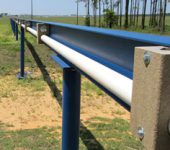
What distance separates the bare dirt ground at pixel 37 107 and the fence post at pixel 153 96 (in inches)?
209

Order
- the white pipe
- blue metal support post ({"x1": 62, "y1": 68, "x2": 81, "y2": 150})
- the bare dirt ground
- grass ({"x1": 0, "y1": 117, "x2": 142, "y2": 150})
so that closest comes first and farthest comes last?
the white pipe < blue metal support post ({"x1": 62, "y1": 68, "x2": 81, "y2": 150}) < grass ({"x1": 0, "y1": 117, "x2": 142, "y2": 150}) < the bare dirt ground

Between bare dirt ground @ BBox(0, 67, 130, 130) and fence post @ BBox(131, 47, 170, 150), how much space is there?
531 centimetres

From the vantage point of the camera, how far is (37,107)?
7.69 meters

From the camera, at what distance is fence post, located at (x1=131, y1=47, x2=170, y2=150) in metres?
1.07

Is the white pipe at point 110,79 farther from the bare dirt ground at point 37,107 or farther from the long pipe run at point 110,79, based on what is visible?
the bare dirt ground at point 37,107

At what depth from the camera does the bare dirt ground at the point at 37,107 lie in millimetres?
6707

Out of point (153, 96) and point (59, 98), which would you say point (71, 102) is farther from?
point (59, 98)

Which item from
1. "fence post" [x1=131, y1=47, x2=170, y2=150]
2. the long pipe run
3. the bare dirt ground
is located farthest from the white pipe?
the bare dirt ground

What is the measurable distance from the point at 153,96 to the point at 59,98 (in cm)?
745

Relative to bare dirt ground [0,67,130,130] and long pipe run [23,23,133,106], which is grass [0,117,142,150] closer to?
bare dirt ground [0,67,130,130]

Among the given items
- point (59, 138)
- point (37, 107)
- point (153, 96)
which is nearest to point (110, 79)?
point (153, 96)

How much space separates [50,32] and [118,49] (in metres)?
2.98

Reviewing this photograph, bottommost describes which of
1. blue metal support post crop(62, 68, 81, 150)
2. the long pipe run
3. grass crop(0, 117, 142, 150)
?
grass crop(0, 117, 142, 150)

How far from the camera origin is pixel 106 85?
164 cm
